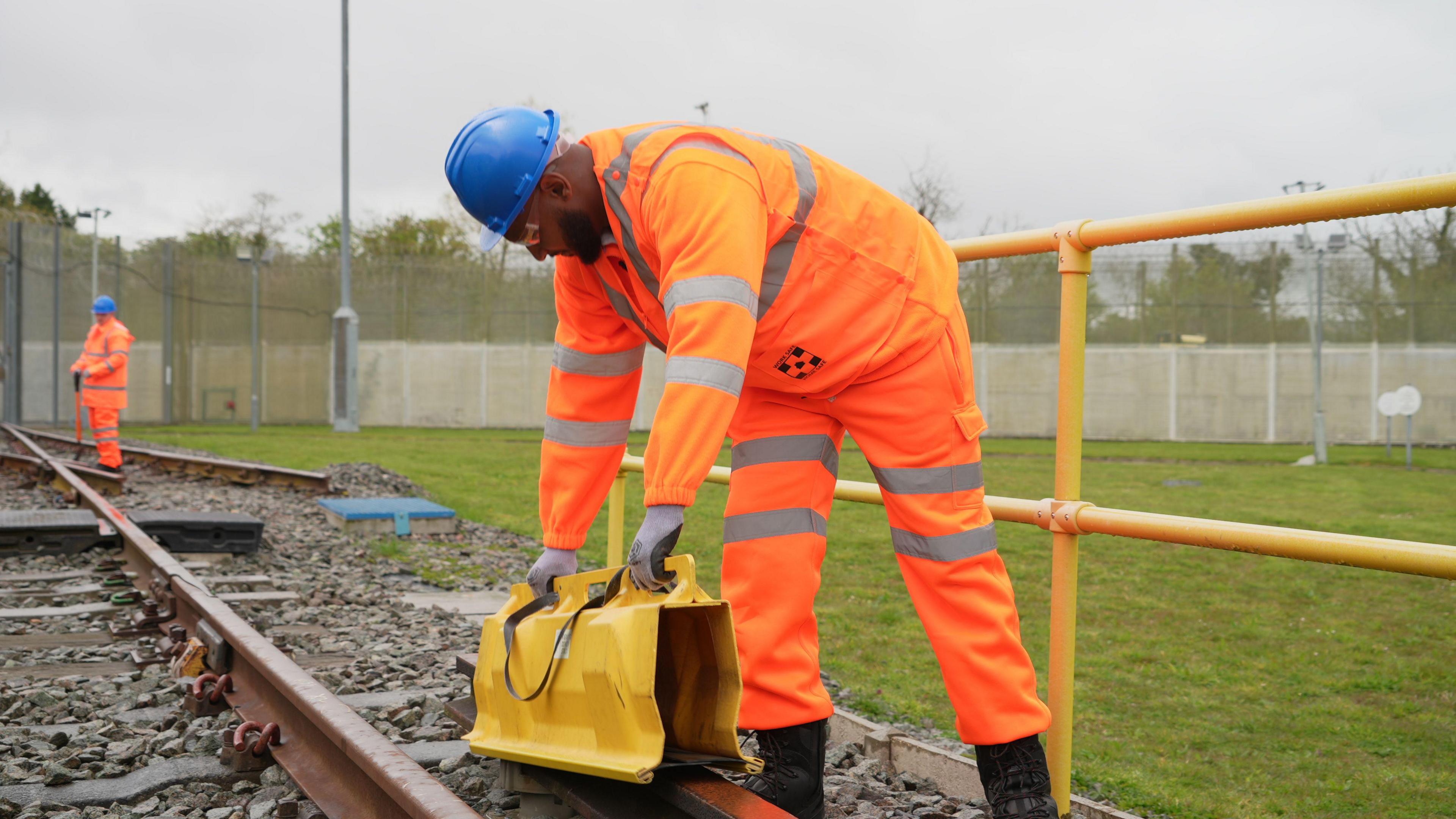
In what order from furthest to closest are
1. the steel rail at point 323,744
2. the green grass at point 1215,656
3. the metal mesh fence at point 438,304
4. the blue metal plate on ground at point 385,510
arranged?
the metal mesh fence at point 438,304, the blue metal plate on ground at point 385,510, the green grass at point 1215,656, the steel rail at point 323,744

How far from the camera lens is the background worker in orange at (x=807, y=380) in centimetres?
217

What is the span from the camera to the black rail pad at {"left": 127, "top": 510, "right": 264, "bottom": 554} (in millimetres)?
5984

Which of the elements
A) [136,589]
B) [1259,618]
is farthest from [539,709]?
[1259,618]

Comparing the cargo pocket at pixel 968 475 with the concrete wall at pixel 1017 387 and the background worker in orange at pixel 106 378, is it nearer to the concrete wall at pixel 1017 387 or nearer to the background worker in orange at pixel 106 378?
the background worker in orange at pixel 106 378

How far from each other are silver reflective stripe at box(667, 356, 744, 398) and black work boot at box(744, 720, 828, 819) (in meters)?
0.82

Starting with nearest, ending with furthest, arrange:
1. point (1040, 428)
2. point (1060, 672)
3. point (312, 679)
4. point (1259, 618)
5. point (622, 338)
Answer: point (1060, 672), point (622, 338), point (312, 679), point (1259, 618), point (1040, 428)

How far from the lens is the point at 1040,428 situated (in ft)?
85.4

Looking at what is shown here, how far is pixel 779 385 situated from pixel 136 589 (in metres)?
4.01

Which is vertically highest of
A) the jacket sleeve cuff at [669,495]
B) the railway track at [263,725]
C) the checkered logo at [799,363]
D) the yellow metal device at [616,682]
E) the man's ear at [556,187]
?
the man's ear at [556,187]

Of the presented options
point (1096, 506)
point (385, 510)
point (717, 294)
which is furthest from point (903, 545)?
point (385, 510)

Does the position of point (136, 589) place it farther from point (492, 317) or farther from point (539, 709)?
point (492, 317)

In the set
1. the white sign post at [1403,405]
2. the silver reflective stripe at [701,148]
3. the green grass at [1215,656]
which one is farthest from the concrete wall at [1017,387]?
the silver reflective stripe at [701,148]

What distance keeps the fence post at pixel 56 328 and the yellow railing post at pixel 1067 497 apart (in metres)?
24.8

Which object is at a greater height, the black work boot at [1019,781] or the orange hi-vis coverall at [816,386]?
the orange hi-vis coverall at [816,386]
